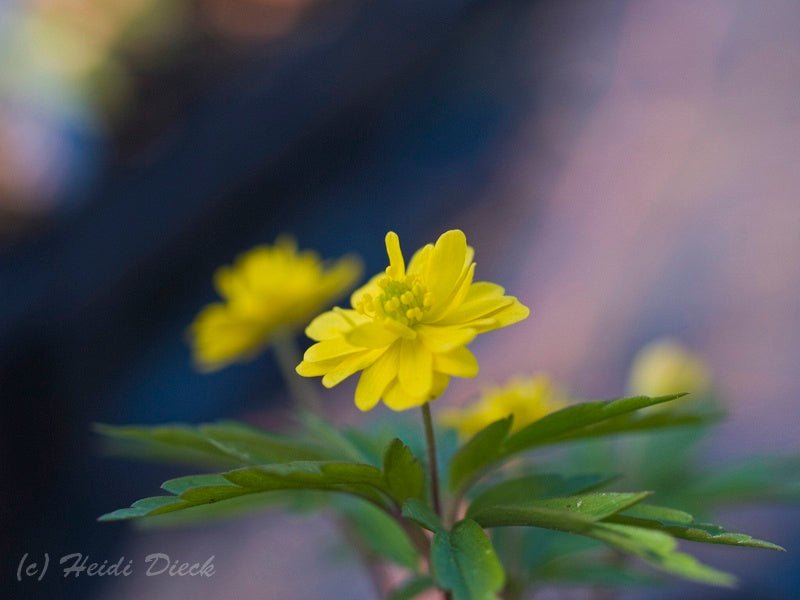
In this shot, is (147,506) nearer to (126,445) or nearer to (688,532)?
(688,532)

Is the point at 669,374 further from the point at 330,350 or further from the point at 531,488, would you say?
the point at 330,350

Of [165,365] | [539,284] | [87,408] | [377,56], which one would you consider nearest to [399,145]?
[377,56]

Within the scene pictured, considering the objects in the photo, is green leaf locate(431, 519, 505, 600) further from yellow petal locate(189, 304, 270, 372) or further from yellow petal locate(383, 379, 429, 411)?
yellow petal locate(189, 304, 270, 372)

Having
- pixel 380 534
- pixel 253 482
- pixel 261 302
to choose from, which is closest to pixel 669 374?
pixel 380 534

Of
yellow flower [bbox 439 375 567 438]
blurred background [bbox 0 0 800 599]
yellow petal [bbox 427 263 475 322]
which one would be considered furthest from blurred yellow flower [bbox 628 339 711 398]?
blurred background [bbox 0 0 800 599]

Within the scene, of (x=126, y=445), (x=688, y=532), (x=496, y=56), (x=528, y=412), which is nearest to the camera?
(x=688, y=532)

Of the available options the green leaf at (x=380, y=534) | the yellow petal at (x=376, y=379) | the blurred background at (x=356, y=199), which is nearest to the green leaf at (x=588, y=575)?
the green leaf at (x=380, y=534)
